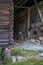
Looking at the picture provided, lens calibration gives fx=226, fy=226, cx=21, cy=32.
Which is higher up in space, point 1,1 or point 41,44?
point 1,1

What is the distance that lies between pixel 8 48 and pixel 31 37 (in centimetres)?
532

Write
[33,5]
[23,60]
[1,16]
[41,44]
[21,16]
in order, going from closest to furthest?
[23,60] → [1,16] → [41,44] → [33,5] → [21,16]

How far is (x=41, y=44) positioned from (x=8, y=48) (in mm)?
4369

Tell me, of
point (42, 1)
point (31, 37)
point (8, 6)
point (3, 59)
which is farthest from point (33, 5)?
point (3, 59)

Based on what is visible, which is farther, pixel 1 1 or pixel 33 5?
pixel 33 5

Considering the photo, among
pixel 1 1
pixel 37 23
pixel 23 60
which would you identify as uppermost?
pixel 1 1

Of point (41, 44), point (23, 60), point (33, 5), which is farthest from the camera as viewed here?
point (33, 5)

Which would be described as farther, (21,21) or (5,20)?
(21,21)

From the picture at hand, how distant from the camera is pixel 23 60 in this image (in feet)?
27.2

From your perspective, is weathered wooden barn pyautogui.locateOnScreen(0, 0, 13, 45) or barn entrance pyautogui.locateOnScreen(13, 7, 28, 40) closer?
weathered wooden barn pyautogui.locateOnScreen(0, 0, 13, 45)

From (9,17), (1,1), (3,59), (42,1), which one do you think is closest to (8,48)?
(3,59)

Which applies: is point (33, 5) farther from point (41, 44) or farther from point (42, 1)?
point (41, 44)

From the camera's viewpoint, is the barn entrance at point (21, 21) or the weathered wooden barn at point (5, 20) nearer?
the weathered wooden barn at point (5, 20)

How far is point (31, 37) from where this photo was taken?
45.9 feet
